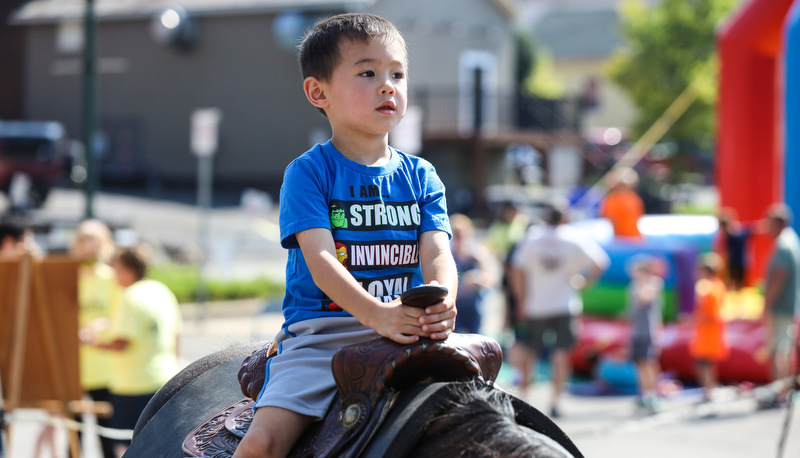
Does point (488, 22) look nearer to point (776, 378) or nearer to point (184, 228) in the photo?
point (184, 228)

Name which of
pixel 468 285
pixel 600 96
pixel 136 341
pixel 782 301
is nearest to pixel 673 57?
pixel 782 301

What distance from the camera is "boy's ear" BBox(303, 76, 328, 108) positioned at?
2555 mm

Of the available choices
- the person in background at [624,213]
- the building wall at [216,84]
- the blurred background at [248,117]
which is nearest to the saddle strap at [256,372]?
the person in background at [624,213]

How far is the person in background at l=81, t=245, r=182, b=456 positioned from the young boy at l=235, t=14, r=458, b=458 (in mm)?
3846

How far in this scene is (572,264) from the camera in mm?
10461

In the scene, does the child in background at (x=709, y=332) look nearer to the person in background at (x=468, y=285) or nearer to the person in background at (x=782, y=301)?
the person in background at (x=782, y=301)

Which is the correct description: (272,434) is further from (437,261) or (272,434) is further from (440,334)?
(437,261)

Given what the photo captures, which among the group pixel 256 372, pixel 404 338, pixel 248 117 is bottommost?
pixel 256 372

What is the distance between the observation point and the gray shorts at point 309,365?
2.40 metres

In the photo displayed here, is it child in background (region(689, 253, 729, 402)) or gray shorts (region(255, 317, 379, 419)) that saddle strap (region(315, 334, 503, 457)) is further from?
child in background (region(689, 253, 729, 402))

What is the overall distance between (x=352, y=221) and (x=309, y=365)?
0.37 meters

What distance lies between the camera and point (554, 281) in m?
10.5

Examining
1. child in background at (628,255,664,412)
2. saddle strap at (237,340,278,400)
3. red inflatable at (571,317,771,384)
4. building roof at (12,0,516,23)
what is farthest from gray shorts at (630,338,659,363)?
building roof at (12,0,516,23)

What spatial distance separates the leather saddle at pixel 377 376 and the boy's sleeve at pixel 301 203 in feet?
1.08
